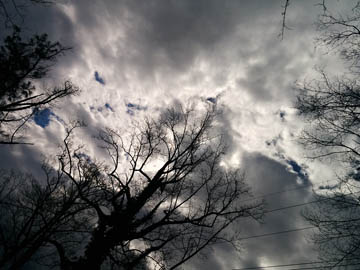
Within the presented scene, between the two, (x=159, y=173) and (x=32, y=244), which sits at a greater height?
(x=159, y=173)

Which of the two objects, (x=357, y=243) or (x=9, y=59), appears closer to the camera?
(x=357, y=243)

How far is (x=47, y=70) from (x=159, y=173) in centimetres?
701

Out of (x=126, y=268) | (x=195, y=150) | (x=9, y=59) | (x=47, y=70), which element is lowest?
(x=126, y=268)

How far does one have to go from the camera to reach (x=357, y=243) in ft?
15.0

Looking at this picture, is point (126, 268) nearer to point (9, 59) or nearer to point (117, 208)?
point (117, 208)

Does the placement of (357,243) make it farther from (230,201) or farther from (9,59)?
(9,59)

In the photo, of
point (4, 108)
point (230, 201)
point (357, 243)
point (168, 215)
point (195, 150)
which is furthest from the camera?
point (195, 150)

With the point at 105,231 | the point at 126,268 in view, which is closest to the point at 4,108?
the point at 105,231

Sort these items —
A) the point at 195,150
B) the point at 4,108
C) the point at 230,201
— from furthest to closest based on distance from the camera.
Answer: the point at 195,150 → the point at 230,201 → the point at 4,108

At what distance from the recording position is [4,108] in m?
5.23

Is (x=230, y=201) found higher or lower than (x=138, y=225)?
higher

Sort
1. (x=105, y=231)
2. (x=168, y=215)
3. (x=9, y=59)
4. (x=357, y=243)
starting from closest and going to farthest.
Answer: (x=357, y=243) < (x=9, y=59) < (x=105, y=231) < (x=168, y=215)

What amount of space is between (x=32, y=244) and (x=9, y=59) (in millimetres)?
9779

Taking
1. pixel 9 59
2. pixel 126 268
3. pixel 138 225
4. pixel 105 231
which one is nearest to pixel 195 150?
pixel 138 225
